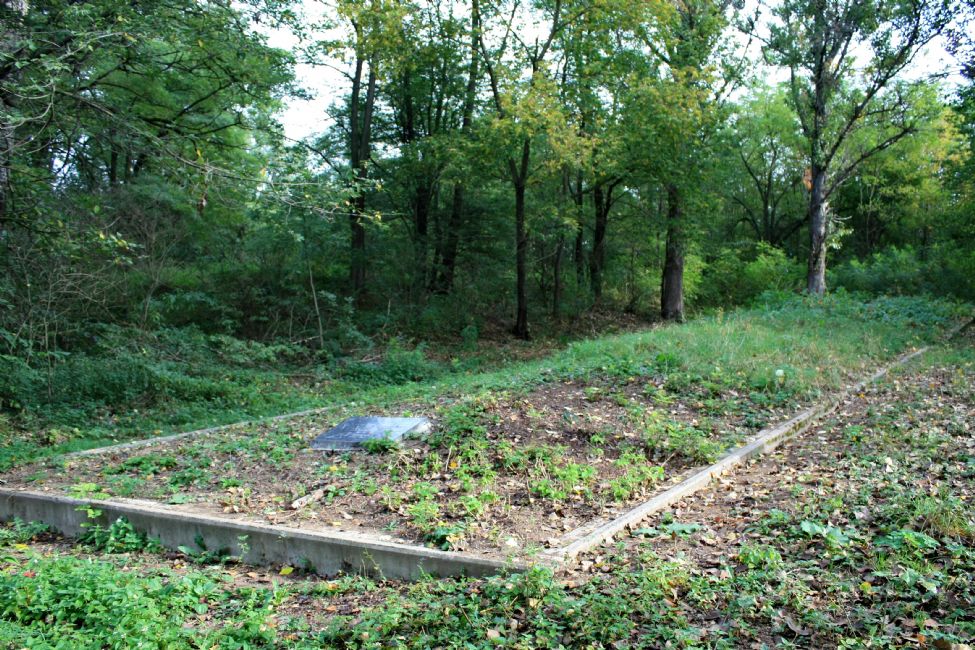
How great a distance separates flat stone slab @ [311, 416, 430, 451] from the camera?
6.80 meters

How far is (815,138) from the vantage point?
67.9 ft

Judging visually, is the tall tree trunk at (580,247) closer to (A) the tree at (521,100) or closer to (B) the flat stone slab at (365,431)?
→ (A) the tree at (521,100)

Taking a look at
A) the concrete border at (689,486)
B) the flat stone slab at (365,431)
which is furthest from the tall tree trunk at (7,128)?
the concrete border at (689,486)

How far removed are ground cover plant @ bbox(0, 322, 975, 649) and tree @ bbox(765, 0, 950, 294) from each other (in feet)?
59.0

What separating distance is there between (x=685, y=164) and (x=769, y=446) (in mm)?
13830

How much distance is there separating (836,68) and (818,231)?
16.1 ft

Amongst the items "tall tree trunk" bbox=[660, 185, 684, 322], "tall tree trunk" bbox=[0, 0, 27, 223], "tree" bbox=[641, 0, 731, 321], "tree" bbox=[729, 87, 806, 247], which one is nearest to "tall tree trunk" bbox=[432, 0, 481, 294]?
"tree" bbox=[641, 0, 731, 321]

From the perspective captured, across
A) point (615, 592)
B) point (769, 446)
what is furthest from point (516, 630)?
point (769, 446)

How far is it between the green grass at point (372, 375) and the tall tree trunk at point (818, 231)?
6815 millimetres

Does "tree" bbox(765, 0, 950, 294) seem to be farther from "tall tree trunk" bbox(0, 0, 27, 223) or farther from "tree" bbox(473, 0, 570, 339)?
"tall tree trunk" bbox(0, 0, 27, 223)

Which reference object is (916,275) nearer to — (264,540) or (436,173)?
(436,173)

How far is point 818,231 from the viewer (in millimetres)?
21328

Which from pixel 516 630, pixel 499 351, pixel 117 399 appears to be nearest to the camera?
pixel 516 630

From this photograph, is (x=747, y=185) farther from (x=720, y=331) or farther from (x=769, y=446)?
(x=769, y=446)
